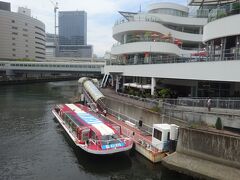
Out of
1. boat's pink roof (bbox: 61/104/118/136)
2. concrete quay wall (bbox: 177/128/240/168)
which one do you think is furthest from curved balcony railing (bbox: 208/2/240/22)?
boat's pink roof (bbox: 61/104/118/136)

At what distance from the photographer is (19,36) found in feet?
519

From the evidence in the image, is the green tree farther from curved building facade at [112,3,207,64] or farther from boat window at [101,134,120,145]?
curved building facade at [112,3,207,64]

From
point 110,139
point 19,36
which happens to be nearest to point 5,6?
point 19,36

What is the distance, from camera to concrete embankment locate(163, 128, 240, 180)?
56.4 feet

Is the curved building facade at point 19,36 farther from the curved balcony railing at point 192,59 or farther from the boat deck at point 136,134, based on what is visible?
the boat deck at point 136,134

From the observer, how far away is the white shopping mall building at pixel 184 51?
26.7 m

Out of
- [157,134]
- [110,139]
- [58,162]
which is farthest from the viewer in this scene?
[110,139]

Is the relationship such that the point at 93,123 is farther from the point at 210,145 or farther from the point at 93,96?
the point at 93,96

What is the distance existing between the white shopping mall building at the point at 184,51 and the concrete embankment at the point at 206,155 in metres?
8.29

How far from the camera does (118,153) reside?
22922 millimetres

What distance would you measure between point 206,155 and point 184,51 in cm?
3709

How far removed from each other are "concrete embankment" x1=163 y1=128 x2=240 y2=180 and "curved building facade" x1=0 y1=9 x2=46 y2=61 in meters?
143

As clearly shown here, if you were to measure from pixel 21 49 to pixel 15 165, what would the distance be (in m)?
149

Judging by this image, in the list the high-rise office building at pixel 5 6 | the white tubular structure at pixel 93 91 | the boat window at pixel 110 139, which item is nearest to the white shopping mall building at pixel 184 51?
the white tubular structure at pixel 93 91
